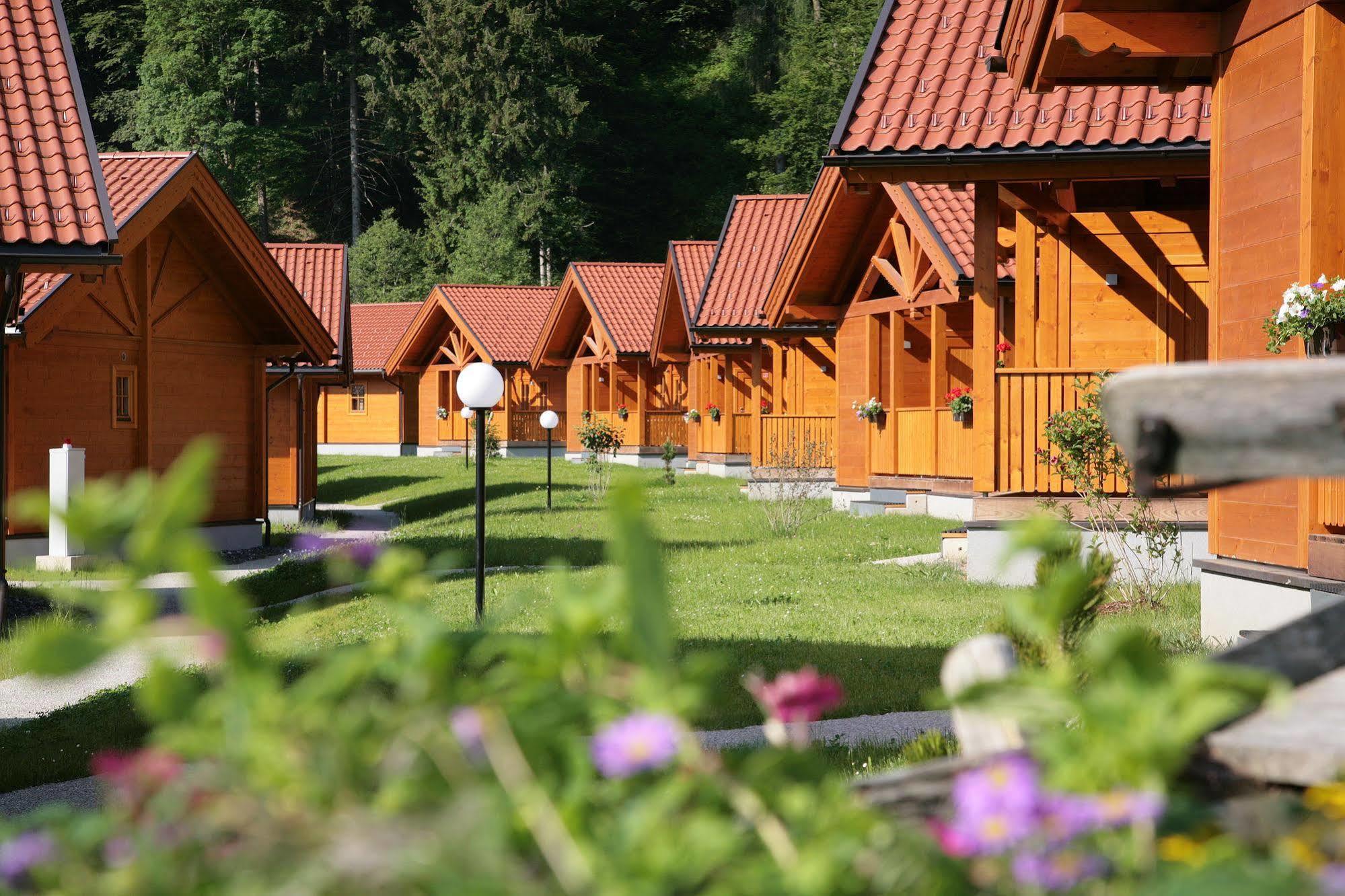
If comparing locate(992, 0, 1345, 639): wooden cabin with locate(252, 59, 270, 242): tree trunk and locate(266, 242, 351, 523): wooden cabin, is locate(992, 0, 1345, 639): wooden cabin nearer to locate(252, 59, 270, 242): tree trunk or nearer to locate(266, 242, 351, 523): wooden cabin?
locate(266, 242, 351, 523): wooden cabin

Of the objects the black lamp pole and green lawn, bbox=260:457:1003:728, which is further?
the black lamp pole

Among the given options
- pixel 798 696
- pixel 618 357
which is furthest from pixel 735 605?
pixel 618 357

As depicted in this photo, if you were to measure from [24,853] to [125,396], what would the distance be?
57.2 ft

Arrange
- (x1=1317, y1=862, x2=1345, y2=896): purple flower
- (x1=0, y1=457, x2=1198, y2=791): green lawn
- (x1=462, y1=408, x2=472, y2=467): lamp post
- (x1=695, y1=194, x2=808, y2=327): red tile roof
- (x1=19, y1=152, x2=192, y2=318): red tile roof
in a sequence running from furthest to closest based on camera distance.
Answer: (x1=462, y1=408, x2=472, y2=467): lamp post, (x1=695, y1=194, x2=808, y2=327): red tile roof, (x1=19, y1=152, x2=192, y2=318): red tile roof, (x1=0, y1=457, x2=1198, y2=791): green lawn, (x1=1317, y1=862, x2=1345, y2=896): purple flower

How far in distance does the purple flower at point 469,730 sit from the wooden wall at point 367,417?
50.4 meters

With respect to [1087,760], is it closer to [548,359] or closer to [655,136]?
[548,359]

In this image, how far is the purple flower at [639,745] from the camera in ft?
3.49

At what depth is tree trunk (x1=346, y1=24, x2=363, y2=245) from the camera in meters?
64.8

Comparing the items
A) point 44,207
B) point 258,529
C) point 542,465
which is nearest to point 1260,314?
point 44,207

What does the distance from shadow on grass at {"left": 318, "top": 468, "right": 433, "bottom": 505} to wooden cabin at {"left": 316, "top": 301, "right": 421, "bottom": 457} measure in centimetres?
1600

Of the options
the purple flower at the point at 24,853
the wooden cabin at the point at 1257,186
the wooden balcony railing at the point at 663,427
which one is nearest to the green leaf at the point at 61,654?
the purple flower at the point at 24,853

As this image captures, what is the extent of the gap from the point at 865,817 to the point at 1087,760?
177 millimetres

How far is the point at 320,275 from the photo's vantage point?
25.9m

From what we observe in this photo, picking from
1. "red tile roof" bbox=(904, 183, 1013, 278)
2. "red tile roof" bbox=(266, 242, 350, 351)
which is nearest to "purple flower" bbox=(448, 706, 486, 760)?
"red tile roof" bbox=(904, 183, 1013, 278)
